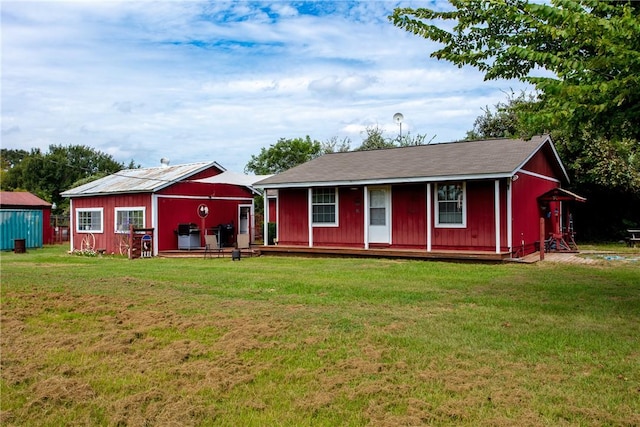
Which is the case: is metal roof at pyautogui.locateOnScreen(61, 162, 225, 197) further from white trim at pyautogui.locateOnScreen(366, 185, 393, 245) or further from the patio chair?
white trim at pyautogui.locateOnScreen(366, 185, 393, 245)

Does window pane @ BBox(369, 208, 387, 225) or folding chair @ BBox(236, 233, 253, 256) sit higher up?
window pane @ BBox(369, 208, 387, 225)

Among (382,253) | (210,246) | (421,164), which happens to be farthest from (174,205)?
(421,164)

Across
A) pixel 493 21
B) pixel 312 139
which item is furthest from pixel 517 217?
pixel 312 139

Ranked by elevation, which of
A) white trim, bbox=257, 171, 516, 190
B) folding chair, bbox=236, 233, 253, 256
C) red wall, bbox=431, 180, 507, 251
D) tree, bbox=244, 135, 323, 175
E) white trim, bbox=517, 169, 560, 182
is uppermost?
tree, bbox=244, 135, 323, 175

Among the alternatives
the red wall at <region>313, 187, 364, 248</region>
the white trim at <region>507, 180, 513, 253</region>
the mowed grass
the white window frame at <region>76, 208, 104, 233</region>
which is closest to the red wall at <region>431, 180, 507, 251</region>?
the white trim at <region>507, 180, 513, 253</region>

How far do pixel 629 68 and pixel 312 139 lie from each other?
30205mm

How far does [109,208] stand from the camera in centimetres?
2067

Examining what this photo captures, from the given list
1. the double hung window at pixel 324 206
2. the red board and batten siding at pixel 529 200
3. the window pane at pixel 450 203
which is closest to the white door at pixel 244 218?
the double hung window at pixel 324 206

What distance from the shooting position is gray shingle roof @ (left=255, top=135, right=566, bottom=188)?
1373cm

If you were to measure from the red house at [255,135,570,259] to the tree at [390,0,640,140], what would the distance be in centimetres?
620

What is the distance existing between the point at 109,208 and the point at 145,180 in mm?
1898

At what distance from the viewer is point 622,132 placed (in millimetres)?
7164

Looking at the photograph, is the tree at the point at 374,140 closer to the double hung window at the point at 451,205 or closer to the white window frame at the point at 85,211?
the white window frame at the point at 85,211

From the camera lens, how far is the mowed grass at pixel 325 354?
378 cm
